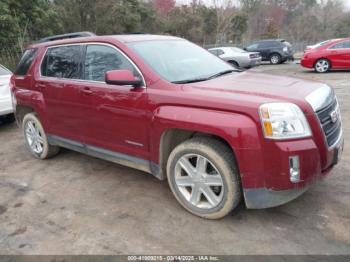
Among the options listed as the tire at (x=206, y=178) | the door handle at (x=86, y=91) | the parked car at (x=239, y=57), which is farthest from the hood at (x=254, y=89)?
the parked car at (x=239, y=57)

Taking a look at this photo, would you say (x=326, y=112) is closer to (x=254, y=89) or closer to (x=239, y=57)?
(x=254, y=89)

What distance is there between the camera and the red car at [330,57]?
13266 millimetres

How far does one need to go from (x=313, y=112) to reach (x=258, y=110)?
500mm

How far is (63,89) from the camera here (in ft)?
14.3

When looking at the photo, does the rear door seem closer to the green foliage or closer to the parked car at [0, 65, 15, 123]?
the parked car at [0, 65, 15, 123]

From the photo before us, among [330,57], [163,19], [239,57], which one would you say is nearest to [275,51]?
[239,57]

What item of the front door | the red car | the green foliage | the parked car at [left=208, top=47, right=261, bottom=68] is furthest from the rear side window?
the parked car at [left=208, top=47, right=261, bottom=68]

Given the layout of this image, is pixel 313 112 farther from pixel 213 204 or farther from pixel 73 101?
pixel 73 101

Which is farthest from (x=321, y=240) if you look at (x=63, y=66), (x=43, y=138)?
(x=43, y=138)

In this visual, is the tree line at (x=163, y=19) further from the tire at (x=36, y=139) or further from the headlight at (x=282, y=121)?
the headlight at (x=282, y=121)

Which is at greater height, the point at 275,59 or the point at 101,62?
the point at 101,62

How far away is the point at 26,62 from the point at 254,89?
373 centimetres

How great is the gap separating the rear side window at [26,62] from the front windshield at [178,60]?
213 centimetres

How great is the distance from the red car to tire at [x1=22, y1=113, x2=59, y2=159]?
11.9m
